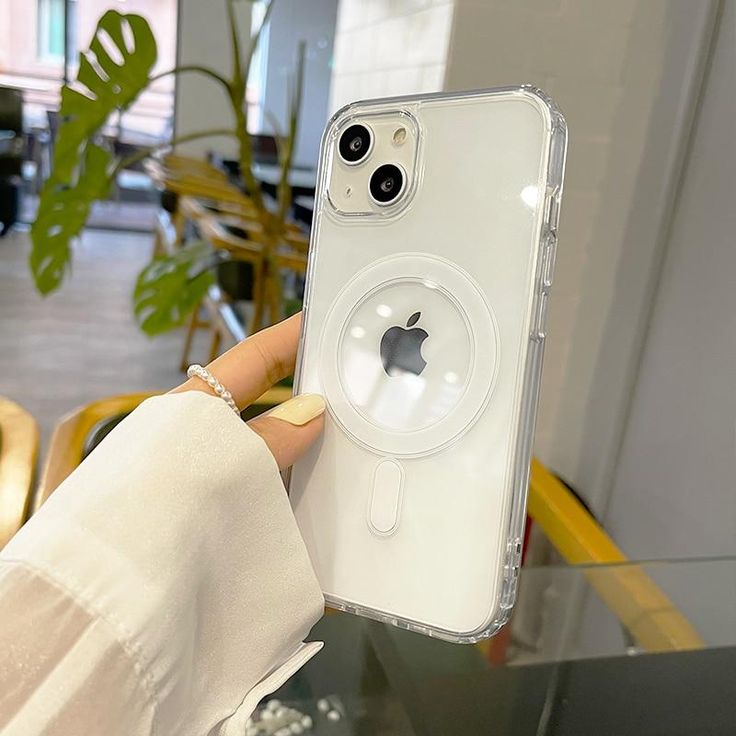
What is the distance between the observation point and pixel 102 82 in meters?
1.03

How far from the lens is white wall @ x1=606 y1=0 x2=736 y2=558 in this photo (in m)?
0.78

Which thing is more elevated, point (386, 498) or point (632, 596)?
point (386, 498)

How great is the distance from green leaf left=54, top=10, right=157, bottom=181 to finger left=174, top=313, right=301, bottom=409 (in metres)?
0.79

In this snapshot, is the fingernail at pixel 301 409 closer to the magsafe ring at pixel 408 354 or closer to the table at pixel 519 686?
the magsafe ring at pixel 408 354

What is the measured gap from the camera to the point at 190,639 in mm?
278

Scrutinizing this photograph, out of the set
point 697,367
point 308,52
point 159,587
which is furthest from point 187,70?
point 308,52

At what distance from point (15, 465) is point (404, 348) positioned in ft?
1.93

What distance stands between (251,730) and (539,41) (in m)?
0.79

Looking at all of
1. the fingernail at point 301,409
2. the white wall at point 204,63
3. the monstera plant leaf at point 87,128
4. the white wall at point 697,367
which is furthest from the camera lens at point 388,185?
the white wall at point 204,63

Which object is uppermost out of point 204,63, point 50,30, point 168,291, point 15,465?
point 50,30

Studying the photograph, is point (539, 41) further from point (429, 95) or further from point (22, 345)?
point (22, 345)

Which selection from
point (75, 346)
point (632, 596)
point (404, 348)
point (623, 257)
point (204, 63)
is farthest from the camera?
point (204, 63)

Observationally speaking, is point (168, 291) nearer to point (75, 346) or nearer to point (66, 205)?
point (66, 205)

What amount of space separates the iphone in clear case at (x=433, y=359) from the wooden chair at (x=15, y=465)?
1.42ft
